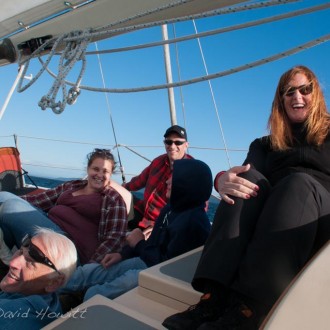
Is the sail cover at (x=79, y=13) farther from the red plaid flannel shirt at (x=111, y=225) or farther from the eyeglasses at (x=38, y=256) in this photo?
the eyeglasses at (x=38, y=256)

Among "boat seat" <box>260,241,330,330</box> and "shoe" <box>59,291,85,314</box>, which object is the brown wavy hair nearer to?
"boat seat" <box>260,241,330,330</box>

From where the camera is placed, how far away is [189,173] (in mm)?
1857

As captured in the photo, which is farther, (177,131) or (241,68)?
→ (177,131)

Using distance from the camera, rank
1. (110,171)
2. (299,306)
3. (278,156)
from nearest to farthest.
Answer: (299,306) < (278,156) < (110,171)

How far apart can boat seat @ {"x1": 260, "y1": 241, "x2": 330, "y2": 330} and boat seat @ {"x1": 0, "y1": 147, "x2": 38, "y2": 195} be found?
3952 millimetres

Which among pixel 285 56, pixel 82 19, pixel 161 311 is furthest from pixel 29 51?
pixel 161 311

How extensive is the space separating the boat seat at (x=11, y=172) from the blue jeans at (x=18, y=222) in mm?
2216

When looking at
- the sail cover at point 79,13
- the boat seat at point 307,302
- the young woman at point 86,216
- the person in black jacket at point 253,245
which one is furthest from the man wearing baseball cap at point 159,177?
the boat seat at point 307,302

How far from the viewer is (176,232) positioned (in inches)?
69.1

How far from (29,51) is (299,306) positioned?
248cm

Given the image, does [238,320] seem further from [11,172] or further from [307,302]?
[11,172]

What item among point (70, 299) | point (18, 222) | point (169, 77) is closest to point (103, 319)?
point (70, 299)

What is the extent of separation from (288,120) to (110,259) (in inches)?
44.6

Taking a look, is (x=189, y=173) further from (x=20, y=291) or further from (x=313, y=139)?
(x=20, y=291)
